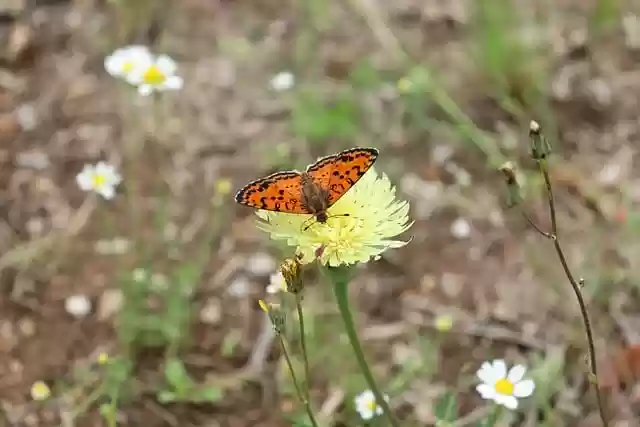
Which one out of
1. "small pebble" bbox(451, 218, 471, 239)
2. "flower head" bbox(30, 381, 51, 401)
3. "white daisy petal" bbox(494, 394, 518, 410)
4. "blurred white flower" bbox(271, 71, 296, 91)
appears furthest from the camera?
"blurred white flower" bbox(271, 71, 296, 91)

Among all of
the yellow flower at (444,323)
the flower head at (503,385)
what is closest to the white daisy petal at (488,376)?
the flower head at (503,385)

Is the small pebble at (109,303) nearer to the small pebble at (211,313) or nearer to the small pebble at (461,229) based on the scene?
the small pebble at (211,313)

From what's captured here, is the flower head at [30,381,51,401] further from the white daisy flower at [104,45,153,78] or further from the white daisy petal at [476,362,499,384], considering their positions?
the white daisy petal at [476,362,499,384]

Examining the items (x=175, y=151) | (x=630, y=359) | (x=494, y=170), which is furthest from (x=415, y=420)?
(x=175, y=151)

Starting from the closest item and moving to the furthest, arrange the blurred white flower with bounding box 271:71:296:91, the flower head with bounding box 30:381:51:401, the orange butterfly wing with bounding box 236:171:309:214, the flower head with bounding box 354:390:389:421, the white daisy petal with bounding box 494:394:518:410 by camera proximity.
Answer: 1. the orange butterfly wing with bounding box 236:171:309:214
2. the white daisy petal with bounding box 494:394:518:410
3. the flower head with bounding box 354:390:389:421
4. the flower head with bounding box 30:381:51:401
5. the blurred white flower with bounding box 271:71:296:91

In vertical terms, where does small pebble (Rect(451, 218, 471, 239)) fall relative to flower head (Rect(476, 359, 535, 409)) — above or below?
below

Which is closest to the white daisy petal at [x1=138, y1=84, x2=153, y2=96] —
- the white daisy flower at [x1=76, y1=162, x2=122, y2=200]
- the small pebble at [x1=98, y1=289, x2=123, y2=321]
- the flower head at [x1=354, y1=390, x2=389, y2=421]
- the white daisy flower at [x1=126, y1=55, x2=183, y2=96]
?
the white daisy flower at [x1=126, y1=55, x2=183, y2=96]
